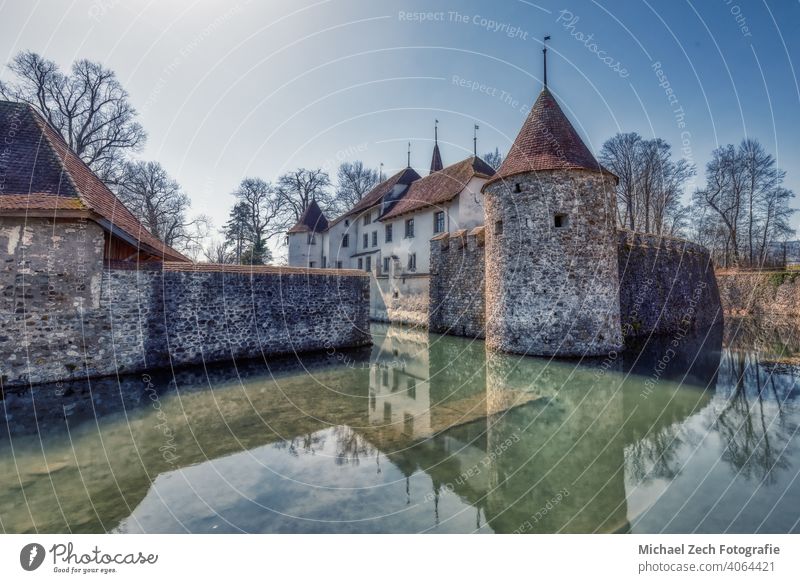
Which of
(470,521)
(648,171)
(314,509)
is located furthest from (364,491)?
(648,171)

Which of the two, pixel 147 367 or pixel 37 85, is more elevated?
pixel 37 85

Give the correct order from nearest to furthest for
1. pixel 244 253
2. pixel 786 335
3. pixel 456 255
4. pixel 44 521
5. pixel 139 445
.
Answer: pixel 44 521 → pixel 139 445 → pixel 786 335 → pixel 456 255 → pixel 244 253

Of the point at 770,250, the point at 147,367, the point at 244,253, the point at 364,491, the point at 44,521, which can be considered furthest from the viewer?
the point at 244,253

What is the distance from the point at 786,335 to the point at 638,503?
55.6 feet

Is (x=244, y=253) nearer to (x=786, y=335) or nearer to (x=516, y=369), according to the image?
(x=516, y=369)

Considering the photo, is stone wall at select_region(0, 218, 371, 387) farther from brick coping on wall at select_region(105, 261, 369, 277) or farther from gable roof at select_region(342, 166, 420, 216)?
gable roof at select_region(342, 166, 420, 216)

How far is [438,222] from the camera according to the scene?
719 inches

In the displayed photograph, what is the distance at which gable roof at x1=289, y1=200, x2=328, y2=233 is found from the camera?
28188 millimetres

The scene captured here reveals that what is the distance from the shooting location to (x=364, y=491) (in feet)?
12.4

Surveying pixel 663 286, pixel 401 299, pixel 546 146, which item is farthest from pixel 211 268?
pixel 663 286

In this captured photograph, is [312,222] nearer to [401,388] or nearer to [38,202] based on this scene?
[38,202]

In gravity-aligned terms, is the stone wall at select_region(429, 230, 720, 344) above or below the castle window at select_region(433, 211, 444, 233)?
below
